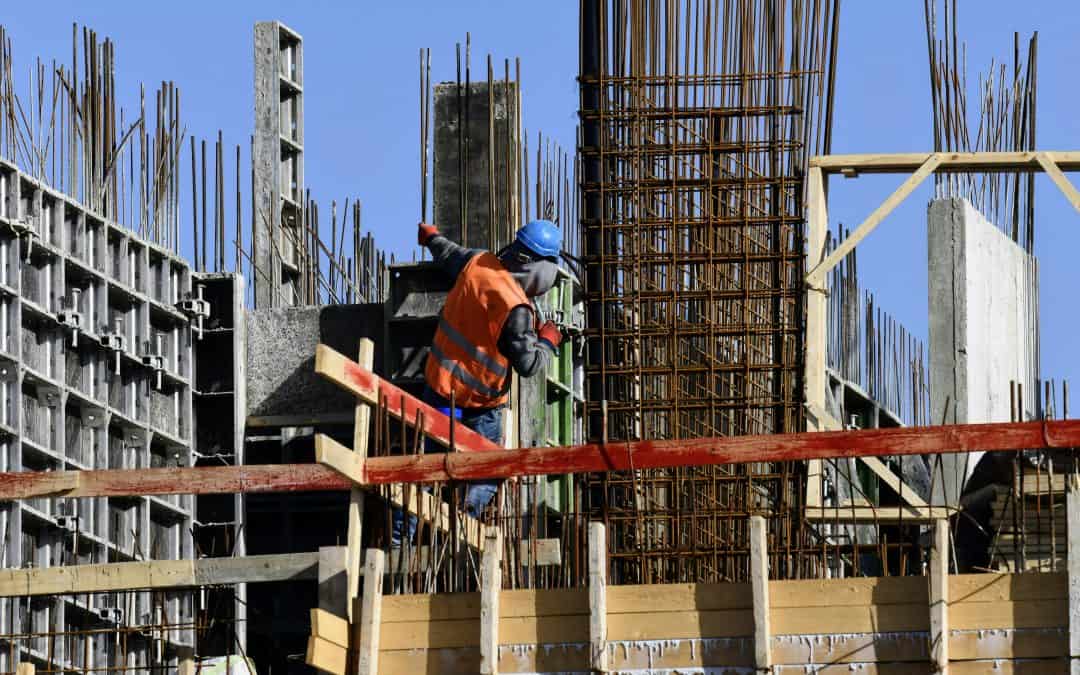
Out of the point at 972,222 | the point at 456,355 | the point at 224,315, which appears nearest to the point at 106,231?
the point at 224,315

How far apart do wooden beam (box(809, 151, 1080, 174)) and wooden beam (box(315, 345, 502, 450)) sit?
14.9 feet

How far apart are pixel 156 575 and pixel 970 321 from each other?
8.68 meters

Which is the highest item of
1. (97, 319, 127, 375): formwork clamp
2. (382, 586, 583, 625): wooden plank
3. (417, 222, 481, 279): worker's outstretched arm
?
(417, 222, 481, 279): worker's outstretched arm

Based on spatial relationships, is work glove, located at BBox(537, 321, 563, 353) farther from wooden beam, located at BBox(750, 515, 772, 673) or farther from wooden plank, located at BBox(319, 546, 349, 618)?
wooden beam, located at BBox(750, 515, 772, 673)

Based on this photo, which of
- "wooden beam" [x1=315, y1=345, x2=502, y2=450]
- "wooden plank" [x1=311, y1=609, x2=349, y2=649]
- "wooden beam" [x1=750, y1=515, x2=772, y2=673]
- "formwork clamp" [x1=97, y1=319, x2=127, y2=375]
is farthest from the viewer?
"formwork clamp" [x1=97, y1=319, x2=127, y2=375]

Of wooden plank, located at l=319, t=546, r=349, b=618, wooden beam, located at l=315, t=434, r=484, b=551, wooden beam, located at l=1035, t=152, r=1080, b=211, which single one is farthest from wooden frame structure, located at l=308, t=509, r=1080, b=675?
wooden beam, located at l=1035, t=152, r=1080, b=211

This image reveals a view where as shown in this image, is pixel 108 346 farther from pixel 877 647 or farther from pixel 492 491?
pixel 877 647

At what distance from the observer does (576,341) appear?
22953mm

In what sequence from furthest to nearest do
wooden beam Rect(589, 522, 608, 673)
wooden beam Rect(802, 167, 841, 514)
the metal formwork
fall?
1. the metal formwork
2. wooden beam Rect(802, 167, 841, 514)
3. wooden beam Rect(589, 522, 608, 673)

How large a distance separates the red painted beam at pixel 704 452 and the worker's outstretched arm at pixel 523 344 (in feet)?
12.2

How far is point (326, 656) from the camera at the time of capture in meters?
12.5

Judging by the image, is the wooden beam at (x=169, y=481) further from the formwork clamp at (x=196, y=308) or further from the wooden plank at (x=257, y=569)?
the formwork clamp at (x=196, y=308)

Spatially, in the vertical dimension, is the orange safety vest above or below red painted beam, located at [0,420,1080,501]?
above

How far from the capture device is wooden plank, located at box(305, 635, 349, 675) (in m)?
12.4
